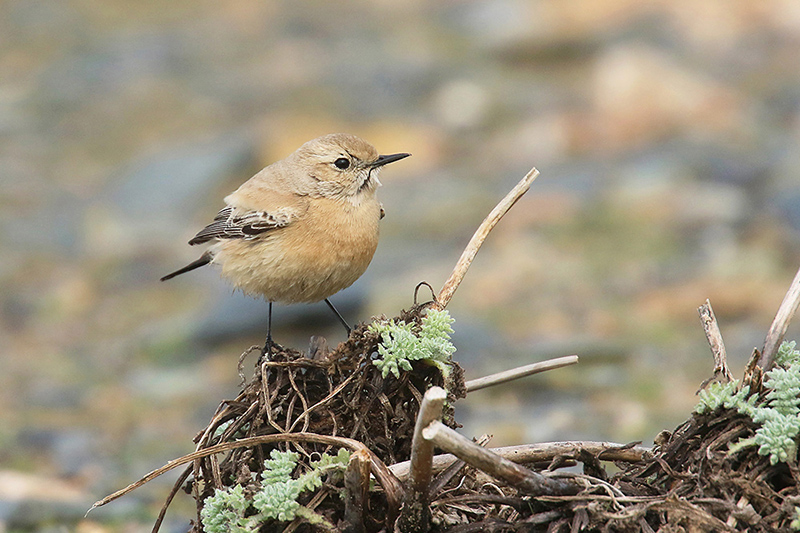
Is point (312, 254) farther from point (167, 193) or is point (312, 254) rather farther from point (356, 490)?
point (167, 193)

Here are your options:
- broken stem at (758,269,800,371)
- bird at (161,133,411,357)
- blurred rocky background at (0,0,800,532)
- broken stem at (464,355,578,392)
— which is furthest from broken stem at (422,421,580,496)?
blurred rocky background at (0,0,800,532)

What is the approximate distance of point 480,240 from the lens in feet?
14.6

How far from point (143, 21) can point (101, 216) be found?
745 cm

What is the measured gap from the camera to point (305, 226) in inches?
221

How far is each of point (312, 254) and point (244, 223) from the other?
0.69 meters

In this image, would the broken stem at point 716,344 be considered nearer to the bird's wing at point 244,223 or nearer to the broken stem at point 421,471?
the broken stem at point 421,471

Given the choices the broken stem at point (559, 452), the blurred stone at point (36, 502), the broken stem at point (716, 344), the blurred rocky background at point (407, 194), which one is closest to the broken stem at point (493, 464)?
the broken stem at point (559, 452)

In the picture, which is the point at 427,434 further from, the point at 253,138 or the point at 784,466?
the point at 253,138

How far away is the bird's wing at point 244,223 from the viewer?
5703 mm

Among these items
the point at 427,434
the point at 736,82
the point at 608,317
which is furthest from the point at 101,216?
the point at 427,434

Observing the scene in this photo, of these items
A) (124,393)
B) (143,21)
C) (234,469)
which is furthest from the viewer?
(143,21)

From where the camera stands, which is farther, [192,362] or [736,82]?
[736,82]

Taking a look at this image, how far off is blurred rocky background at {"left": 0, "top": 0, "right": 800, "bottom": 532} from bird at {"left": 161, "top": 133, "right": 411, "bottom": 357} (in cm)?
223

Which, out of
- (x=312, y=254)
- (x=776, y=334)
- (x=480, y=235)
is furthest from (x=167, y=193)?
(x=776, y=334)
